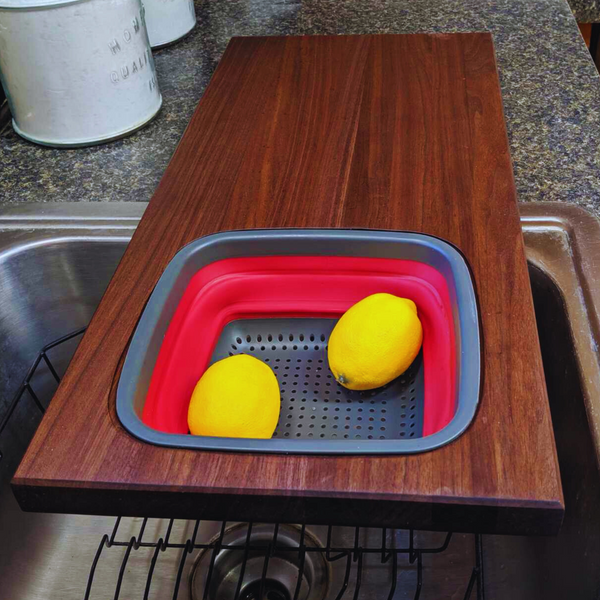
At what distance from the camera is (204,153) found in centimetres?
75

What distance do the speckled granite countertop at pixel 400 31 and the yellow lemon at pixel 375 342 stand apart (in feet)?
0.94

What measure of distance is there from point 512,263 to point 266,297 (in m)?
0.23

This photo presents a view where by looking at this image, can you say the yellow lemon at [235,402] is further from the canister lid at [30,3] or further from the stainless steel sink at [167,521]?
the canister lid at [30,3]

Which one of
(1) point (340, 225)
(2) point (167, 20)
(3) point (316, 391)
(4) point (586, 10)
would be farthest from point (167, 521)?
(4) point (586, 10)

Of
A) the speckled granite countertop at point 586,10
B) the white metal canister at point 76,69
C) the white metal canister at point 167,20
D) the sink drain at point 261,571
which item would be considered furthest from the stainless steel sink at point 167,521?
the speckled granite countertop at point 586,10

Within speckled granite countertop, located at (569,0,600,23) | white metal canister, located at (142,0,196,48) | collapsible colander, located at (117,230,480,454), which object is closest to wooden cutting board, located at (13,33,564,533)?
collapsible colander, located at (117,230,480,454)

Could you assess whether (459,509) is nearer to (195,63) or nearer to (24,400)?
(24,400)

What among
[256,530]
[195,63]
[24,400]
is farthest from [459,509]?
[195,63]

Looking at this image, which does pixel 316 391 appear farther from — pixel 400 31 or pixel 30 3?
pixel 400 31

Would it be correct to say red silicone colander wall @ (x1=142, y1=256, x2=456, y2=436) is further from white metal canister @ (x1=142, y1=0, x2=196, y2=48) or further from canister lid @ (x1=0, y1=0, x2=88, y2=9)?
white metal canister @ (x1=142, y1=0, x2=196, y2=48)

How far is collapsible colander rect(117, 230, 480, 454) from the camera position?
51cm

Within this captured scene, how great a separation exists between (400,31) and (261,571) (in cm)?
86

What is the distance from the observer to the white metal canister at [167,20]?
1041 mm

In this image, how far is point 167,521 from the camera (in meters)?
0.76
